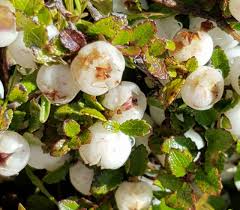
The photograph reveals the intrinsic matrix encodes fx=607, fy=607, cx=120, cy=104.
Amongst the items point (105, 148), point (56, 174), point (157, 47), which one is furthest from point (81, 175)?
point (157, 47)

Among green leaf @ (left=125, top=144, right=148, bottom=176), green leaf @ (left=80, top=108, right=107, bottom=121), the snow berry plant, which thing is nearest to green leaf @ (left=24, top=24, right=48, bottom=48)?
the snow berry plant

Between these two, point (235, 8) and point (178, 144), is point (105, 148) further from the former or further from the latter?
point (235, 8)

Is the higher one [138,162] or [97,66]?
[97,66]

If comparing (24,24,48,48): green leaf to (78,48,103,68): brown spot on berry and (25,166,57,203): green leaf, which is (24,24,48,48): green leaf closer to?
(78,48,103,68): brown spot on berry

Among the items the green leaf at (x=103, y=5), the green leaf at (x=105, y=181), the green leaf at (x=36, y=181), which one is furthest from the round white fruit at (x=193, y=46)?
the green leaf at (x=36, y=181)

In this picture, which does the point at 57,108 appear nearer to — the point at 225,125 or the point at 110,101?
the point at 110,101
